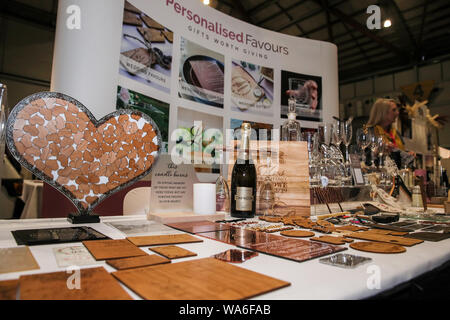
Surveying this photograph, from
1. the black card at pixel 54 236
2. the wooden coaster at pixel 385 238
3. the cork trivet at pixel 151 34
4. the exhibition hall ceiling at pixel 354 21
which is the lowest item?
the black card at pixel 54 236

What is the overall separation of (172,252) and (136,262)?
0.08 meters

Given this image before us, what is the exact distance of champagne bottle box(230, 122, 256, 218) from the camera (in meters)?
1.00

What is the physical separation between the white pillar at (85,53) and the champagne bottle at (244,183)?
1015mm

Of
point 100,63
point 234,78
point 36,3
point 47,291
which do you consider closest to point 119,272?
point 47,291

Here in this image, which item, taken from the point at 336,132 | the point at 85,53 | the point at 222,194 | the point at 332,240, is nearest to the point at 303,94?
the point at 336,132

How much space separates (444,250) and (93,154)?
0.89 metres

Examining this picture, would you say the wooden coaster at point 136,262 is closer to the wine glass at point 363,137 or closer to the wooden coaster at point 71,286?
the wooden coaster at point 71,286

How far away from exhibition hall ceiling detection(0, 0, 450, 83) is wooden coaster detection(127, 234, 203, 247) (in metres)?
5.79

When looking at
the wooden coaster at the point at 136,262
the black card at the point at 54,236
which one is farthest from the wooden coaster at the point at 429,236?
the black card at the point at 54,236

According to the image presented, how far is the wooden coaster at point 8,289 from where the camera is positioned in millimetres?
293

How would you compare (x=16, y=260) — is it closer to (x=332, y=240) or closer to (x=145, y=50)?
(x=332, y=240)

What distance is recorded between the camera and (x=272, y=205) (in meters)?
1.05

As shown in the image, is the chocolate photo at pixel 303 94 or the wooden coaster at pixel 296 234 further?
the chocolate photo at pixel 303 94
